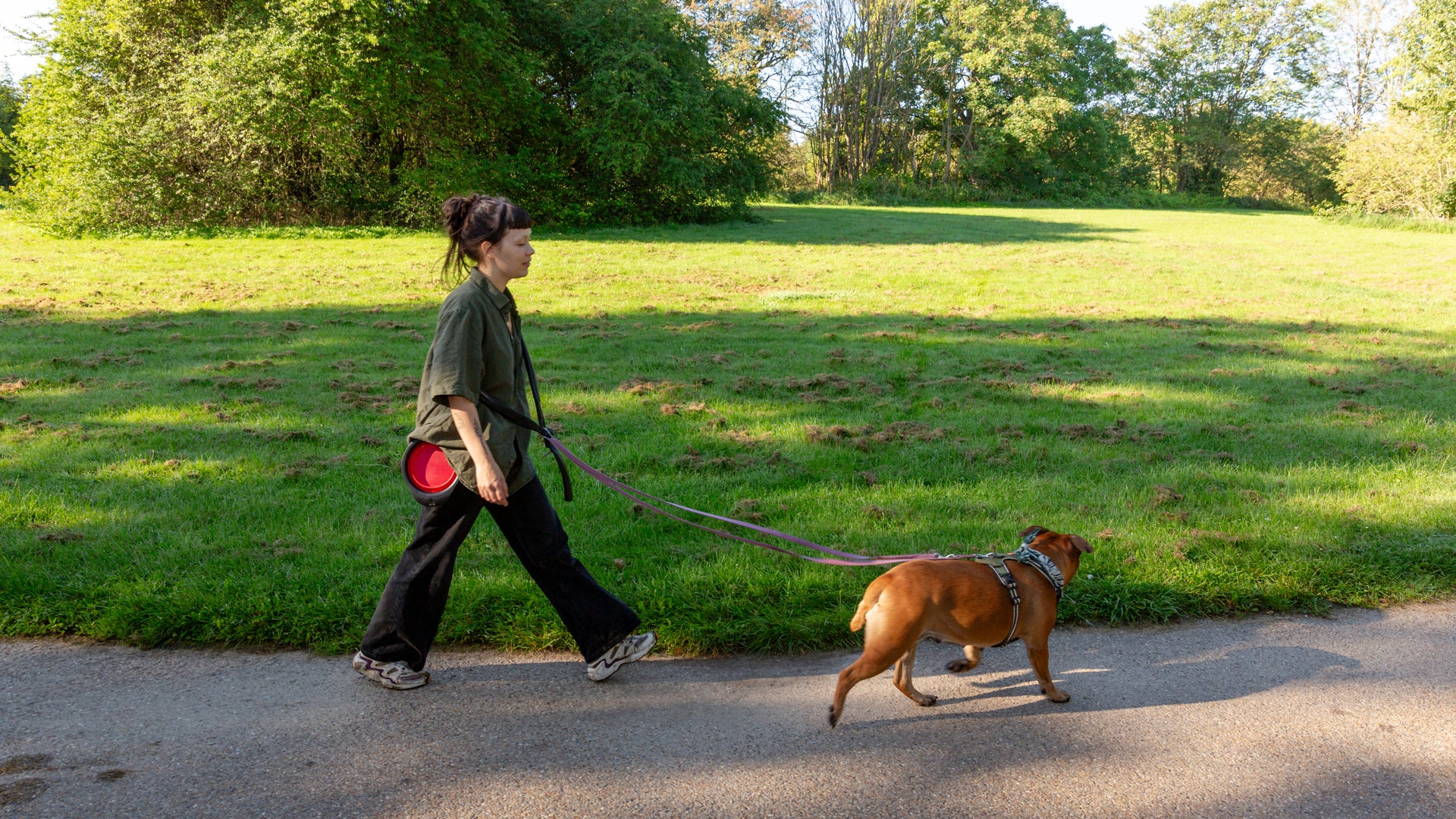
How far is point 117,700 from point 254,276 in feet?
46.3

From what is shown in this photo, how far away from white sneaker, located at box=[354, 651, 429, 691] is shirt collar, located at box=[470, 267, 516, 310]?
1513mm

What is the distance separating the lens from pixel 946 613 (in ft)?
10.7

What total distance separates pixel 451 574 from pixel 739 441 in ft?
12.3

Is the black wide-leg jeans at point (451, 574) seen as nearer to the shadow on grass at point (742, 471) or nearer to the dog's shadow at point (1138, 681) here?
the shadow on grass at point (742, 471)

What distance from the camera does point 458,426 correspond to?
10.7ft

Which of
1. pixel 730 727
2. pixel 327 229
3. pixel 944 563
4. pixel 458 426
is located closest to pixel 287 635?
pixel 458 426

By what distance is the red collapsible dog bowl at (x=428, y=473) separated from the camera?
3.34 meters

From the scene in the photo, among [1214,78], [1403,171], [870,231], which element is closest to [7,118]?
[870,231]

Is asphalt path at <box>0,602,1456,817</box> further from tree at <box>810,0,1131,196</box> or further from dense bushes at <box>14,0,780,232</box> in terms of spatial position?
tree at <box>810,0,1131,196</box>

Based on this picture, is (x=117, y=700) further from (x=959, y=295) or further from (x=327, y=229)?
(x=327, y=229)

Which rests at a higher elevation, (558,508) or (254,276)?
(254,276)

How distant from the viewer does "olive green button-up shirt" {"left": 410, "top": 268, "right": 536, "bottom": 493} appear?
10.6 feet

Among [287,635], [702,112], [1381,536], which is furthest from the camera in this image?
[702,112]

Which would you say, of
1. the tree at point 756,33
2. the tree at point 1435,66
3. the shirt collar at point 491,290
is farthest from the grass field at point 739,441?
the tree at point 756,33
